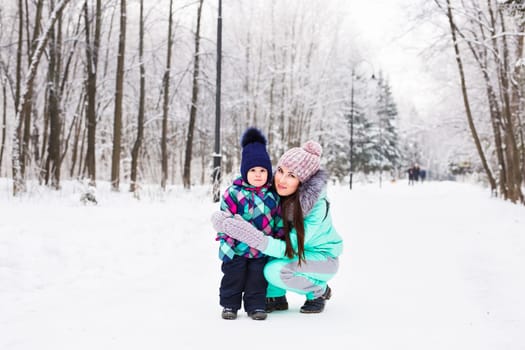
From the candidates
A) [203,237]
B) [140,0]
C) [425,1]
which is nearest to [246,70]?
[140,0]

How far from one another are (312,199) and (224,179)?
31.7ft

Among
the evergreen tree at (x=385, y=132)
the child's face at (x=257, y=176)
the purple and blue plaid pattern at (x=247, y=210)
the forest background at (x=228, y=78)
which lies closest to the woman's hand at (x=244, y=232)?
the purple and blue plaid pattern at (x=247, y=210)

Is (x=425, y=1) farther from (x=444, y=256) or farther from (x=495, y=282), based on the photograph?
(x=495, y=282)

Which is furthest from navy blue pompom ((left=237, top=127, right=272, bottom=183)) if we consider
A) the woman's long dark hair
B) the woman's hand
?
the woman's hand

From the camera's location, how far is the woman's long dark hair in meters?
3.38

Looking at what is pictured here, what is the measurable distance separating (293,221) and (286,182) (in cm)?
29

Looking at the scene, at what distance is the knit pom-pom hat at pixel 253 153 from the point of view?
347cm

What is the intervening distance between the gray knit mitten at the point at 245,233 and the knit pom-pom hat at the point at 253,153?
1.21 ft

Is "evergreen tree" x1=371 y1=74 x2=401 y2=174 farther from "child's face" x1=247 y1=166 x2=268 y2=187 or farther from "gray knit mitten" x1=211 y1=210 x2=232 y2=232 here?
"gray knit mitten" x1=211 y1=210 x2=232 y2=232

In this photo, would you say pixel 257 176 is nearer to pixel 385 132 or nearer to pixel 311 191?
pixel 311 191

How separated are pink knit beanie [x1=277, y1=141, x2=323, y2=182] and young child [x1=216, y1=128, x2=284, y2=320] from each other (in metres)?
0.17

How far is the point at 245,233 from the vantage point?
3266 mm

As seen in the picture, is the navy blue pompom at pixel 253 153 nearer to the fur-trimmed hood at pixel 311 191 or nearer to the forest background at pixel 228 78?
the fur-trimmed hood at pixel 311 191

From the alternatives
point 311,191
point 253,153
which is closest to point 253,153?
point 253,153
